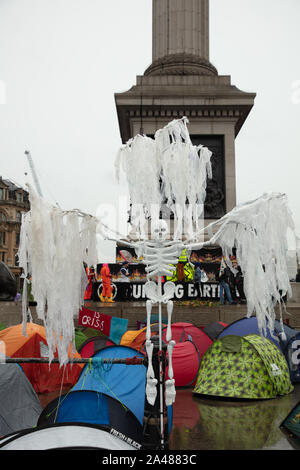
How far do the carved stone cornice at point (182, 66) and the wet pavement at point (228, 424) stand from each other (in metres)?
18.2

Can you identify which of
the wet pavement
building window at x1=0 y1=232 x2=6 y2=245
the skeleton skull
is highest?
building window at x1=0 y1=232 x2=6 y2=245

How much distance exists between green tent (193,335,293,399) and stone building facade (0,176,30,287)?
59491 mm

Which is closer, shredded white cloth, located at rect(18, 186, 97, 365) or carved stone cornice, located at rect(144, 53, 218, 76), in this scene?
shredded white cloth, located at rect(18, 186, 97, 365)

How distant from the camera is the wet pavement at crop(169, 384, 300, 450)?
5363 millimetres

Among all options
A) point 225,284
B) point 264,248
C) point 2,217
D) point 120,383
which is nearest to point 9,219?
point 2,217

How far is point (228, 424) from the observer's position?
6.15 m

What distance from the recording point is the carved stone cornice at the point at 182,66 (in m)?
22.0

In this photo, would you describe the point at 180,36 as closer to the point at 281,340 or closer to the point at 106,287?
the point at 106,287

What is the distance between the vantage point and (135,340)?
9602 mm

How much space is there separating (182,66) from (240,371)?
18.3 m

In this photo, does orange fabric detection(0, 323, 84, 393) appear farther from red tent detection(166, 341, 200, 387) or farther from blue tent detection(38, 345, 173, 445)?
blue tent detection(38, 345, 173, 445)

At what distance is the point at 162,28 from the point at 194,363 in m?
20.0

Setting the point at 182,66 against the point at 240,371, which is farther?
the point at 182,66

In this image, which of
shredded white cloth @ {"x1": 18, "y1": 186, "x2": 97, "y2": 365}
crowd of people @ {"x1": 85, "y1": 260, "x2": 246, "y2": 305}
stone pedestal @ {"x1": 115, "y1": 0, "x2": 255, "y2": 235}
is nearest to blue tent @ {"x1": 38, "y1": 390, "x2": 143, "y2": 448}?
shredded white cloth @ {"x1": 18, "y1": 186, "x2": 97, "y2": 365}
